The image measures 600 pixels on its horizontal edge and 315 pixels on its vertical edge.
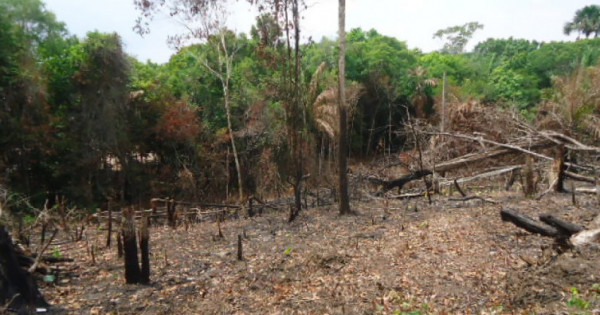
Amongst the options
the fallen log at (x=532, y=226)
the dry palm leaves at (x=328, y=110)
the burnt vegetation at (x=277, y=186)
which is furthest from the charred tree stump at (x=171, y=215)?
the dry palm leaves at (x=328, y=110)

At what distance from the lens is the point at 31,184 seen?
Result: 45.0ft

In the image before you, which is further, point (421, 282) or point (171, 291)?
point (171, 291)

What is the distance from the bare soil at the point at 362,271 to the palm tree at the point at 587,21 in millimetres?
54997

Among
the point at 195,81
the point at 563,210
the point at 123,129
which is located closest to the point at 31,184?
the point at 123,129

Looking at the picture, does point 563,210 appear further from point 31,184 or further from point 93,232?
point 31,184

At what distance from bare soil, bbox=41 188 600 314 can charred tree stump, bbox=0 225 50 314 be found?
2.16 feet

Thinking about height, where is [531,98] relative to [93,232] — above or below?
above

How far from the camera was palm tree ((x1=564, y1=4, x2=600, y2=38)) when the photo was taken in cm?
5053

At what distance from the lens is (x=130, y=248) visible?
5824 millimetres

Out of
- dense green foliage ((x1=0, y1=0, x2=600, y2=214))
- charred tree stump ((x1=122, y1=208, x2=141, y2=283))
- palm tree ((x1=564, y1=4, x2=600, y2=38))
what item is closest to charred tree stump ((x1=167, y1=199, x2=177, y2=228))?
dense green foliage ((x1=0, y1=0, x2=600, y2=214))

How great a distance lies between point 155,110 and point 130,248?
11439 millimetres

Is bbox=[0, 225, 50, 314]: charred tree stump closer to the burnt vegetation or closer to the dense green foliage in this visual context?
the burnt vegetation

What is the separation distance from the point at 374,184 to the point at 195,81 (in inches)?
416

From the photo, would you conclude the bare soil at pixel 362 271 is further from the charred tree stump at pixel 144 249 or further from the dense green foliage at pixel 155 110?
the dense green foliage at pixel 155 110
